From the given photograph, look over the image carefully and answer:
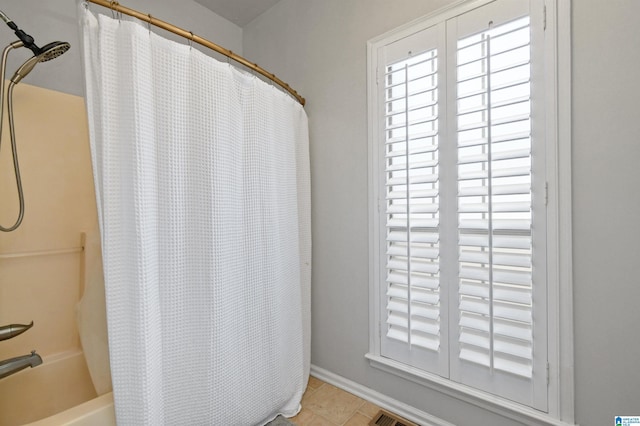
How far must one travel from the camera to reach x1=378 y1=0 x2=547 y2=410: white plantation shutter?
3.51 feet

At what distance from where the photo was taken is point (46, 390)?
1.18 m

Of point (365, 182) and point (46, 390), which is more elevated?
point (365, 182)

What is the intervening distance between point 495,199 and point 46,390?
2104 mm

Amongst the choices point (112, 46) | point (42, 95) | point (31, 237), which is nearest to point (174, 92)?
point (112, 46)

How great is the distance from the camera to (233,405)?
1.18m

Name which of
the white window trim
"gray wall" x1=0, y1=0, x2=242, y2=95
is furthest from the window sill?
"gray wall" x1=0, y1=0, x2=242, y2=95

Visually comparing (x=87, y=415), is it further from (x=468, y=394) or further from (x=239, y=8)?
(x=239, y=8)

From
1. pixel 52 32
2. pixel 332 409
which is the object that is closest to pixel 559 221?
pixel 332 409

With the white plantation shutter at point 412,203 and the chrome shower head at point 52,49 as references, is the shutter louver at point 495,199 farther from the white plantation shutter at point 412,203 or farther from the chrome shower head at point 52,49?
the chrome shower head at point 52,49

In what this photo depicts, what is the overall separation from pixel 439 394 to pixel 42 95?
2.30m

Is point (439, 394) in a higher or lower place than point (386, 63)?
lower

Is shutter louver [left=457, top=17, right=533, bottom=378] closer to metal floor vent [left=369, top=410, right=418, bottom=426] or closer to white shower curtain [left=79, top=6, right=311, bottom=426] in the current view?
metal floor vent [left=369, top=410, right=418, bottom=426]

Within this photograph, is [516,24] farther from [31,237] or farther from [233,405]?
[31,237]

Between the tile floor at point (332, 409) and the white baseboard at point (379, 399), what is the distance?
26 millimetres
